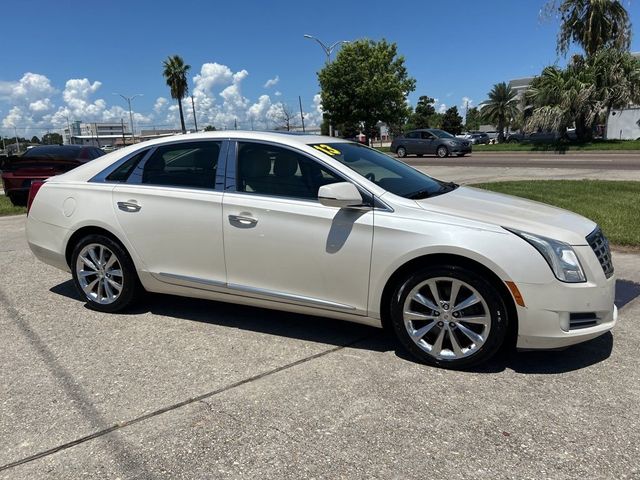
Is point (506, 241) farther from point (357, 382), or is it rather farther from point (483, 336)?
point (357, 382)

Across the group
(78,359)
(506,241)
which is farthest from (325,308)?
(78,359)

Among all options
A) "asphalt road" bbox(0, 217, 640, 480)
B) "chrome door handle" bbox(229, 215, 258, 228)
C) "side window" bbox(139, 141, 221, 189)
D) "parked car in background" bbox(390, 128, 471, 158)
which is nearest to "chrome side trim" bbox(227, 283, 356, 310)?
"asphalt road" bbox(0, 217, 640, 480)

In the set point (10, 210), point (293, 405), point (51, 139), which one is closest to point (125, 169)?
point (293, 405)

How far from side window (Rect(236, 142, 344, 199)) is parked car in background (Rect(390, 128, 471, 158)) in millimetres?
25070

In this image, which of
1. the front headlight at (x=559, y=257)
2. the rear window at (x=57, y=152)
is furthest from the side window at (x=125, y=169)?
the rear window at (x=57, y=152)

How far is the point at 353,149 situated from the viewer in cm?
455

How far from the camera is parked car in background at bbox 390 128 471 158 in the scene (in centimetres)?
2789

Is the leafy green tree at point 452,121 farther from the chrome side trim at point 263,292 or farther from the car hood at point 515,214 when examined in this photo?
the chrome side trim at point 263,292

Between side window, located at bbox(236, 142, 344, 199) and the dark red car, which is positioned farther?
the dark red car

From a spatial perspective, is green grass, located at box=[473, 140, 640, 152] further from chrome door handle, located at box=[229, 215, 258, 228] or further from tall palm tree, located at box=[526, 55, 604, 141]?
chrome door handle, located at box=[229, 215, 258, 228]

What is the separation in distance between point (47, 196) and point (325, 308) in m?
2.99

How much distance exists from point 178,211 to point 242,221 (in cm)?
62

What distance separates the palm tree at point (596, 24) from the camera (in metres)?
32.2

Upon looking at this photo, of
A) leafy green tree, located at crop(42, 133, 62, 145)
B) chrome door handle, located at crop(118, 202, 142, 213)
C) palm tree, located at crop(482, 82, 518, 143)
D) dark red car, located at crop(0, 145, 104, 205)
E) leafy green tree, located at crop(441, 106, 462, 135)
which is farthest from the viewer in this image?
leafy green tree, located at crop(441, 106, 462, 135)
